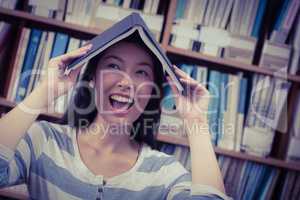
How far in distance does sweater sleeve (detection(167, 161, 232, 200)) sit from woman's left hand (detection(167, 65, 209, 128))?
0.19 m

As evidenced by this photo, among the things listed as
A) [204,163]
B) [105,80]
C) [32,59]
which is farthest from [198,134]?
[32,59]

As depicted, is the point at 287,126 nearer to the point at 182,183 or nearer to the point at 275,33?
the point at 275,33

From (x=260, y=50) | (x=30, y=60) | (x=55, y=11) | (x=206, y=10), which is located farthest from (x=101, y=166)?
(x=260, y=50)

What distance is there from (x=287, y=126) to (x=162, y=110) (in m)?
0.59

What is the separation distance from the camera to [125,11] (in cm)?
145

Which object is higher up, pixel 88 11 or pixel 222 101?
pixel 88 11

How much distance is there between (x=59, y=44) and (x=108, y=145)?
540 millimetres

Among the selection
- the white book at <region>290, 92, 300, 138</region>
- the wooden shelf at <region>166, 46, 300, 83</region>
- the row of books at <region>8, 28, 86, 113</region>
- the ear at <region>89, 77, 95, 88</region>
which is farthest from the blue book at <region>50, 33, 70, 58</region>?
the white book at <region>290, 92, 300, 138</region>

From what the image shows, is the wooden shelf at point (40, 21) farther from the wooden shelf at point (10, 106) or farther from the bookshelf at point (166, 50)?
the wooden shelf at point (10, 106)

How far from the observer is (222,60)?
1458 mm

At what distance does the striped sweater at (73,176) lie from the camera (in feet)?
3.38

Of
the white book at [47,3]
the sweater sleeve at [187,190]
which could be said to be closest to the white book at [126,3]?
the white book at [47,3]

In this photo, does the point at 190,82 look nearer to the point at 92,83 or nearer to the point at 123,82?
the point at 123,82

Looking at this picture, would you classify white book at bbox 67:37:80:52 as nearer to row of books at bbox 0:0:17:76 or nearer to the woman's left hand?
row of books at bbox 0:0:17:76
